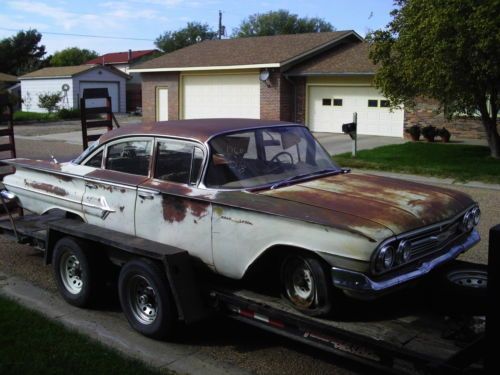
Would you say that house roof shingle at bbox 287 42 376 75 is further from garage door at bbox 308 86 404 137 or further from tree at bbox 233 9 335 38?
tree at bbox 233 9 335 38

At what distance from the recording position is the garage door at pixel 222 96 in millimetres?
26688

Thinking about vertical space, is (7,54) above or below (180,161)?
above

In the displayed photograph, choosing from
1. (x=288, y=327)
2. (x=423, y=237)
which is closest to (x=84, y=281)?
(x=288, y=327)

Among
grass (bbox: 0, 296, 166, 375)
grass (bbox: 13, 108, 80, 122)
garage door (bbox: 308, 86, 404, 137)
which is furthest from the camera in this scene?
grass (bbox: 13, 108, 80, 122)

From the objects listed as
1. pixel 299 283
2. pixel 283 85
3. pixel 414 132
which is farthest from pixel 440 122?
pixel 299 283

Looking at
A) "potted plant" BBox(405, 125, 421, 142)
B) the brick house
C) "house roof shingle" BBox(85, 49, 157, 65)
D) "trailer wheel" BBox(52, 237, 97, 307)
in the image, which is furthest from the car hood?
"house roof shingle" BBox(85, 49, 157, 65)

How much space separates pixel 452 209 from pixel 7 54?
69.7 m

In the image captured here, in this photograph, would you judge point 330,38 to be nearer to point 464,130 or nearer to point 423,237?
point 464,130

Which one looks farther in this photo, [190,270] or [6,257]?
[6,257]

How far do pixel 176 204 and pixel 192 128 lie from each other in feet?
2.45

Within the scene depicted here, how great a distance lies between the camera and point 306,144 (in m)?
5.40

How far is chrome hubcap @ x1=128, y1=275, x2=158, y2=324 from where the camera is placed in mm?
4742

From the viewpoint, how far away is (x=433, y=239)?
4.18 meters

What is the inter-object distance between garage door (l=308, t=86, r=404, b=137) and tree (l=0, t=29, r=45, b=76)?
153 ft
